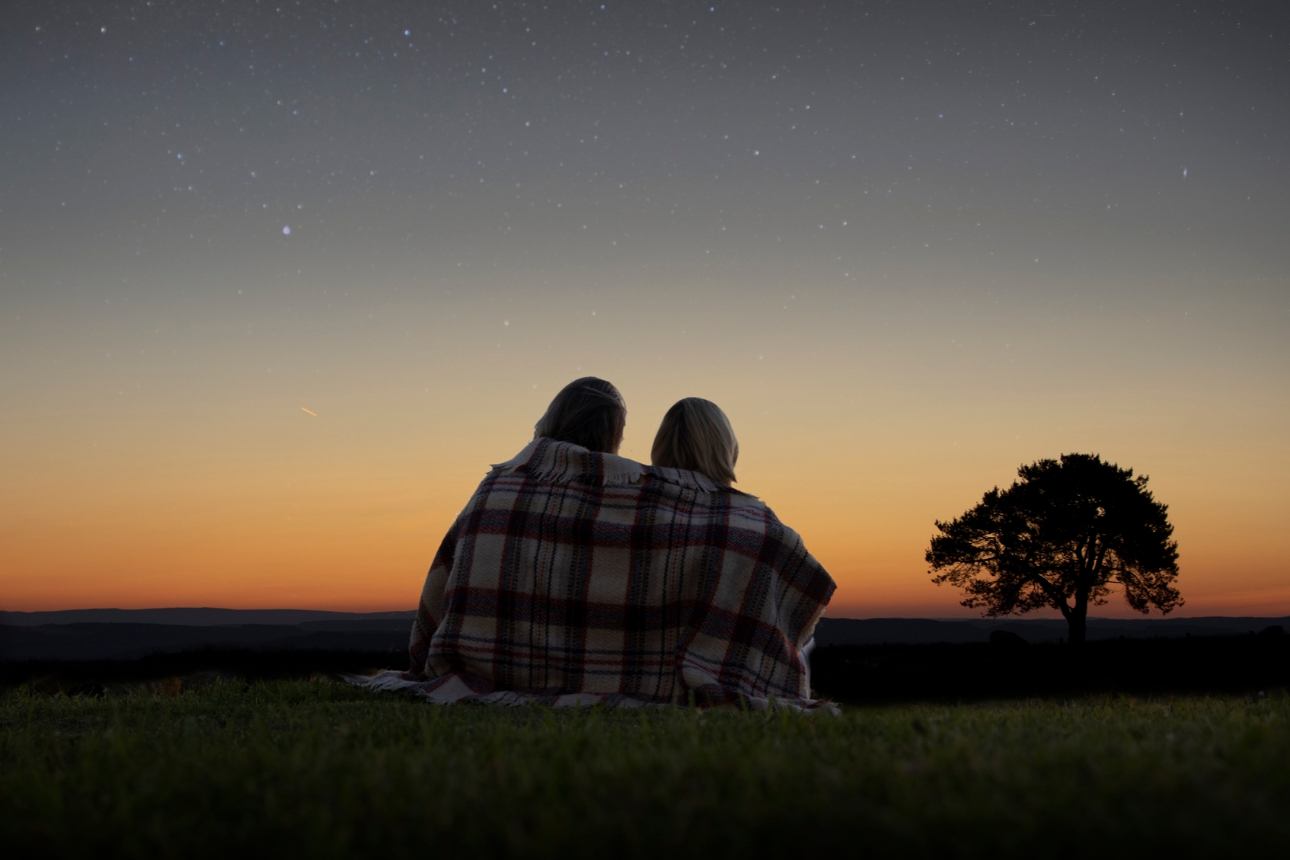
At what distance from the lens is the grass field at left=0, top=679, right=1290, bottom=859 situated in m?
2.34

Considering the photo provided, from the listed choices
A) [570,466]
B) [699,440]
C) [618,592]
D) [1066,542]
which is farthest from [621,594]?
[1066,542]

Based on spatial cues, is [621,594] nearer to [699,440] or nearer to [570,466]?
[570,466]

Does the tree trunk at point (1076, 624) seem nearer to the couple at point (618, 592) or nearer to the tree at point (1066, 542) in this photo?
the tree at point (1066, 542)

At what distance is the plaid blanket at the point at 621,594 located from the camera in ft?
26.1

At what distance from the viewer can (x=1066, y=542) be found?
35312mm

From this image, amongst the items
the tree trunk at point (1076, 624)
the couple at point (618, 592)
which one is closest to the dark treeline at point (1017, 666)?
the couple at point (618, 592)

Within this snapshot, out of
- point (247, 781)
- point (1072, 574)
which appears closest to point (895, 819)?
point (247, 781)

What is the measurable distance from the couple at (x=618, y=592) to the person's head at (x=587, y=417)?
18cm

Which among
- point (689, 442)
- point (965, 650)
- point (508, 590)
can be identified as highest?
point (689, 442)

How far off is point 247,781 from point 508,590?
4.99 metres

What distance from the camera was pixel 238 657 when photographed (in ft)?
49.0

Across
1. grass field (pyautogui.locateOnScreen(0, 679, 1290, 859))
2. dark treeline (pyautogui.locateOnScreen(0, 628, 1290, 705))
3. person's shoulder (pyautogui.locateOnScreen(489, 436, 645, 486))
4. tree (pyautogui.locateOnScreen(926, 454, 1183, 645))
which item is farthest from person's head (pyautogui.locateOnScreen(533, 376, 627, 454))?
tree (pyautogui.locateOnScreen(926, 454, 1183, 645))

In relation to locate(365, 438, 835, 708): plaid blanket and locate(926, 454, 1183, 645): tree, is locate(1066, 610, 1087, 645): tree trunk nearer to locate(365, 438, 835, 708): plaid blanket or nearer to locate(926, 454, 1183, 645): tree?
locate(926, 454, 1183, 645): tree

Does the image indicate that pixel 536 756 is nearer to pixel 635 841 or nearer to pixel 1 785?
pixel 635 841
